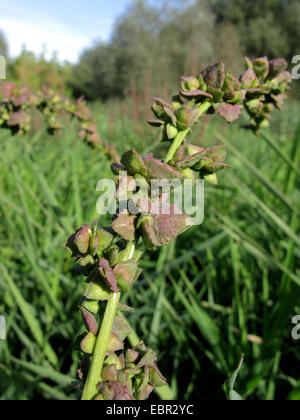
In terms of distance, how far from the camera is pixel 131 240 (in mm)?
230

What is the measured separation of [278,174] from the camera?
1.54 m

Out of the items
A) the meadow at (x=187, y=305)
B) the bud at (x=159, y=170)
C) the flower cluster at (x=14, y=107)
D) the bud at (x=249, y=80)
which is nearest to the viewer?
the bud at (x=159, y=170)

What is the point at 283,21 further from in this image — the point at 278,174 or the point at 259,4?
the point at 278,174

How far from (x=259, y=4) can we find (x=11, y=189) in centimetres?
1438

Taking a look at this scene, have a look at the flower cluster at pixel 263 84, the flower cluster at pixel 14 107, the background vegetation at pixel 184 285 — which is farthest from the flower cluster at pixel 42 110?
the flower cluster at pixel 263 84

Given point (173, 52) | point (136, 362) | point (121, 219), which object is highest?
point (173, 52)

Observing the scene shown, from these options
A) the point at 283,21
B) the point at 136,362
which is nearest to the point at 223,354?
→ the point at 136,362

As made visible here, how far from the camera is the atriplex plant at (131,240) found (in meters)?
0.22

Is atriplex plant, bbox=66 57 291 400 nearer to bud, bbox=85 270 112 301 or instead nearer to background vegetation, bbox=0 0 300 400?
bud, bbox=85 270 112 301

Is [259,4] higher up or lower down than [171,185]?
higher up

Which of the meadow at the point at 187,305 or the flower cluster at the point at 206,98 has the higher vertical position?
the flower cluster at the point at 206,98

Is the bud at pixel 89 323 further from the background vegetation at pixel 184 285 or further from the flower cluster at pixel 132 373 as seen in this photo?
the background vegetation at pixel 184 285

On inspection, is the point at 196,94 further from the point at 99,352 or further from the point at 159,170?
the point at 99,352

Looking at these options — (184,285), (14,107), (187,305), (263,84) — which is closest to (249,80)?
(263,84)
